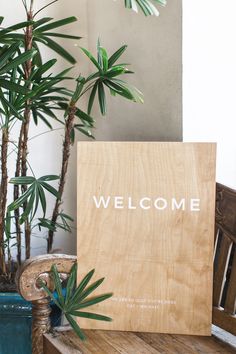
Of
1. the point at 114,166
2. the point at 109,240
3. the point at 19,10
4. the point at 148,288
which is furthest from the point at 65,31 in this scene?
the point at 148,288

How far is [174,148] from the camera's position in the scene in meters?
1.46

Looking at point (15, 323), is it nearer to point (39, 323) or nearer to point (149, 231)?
point (39, 323)

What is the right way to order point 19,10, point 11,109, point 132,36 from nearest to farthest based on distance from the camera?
point 11,109
point 132,36
point 19,10

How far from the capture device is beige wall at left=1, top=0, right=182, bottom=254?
171 cm

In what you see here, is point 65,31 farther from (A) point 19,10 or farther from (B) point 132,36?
(B) point 132,36

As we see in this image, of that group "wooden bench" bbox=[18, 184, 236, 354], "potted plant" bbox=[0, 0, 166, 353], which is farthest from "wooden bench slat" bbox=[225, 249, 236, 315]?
"potted plant" bbox=[0, 0, 166, 353]

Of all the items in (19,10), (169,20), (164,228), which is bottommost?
(164,228)

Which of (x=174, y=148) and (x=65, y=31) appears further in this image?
(x=65, y=31)

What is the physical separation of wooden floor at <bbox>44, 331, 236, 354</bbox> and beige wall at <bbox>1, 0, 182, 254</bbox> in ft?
2.09

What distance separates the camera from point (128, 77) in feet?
6.29

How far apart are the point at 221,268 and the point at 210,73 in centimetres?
62

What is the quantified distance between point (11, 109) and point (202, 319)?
0.84 meters

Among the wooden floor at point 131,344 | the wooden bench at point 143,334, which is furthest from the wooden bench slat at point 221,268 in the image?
the wooden floor at point 131,344

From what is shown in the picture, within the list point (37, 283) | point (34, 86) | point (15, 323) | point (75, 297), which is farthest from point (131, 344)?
point (34, 86)
